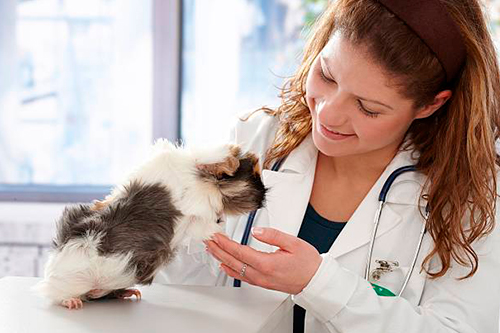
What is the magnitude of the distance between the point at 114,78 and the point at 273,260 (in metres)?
1.77

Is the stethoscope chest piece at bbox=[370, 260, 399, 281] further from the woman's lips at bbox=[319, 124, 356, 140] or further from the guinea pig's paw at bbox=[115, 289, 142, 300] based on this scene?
the guinea pig's paw at bbox=[115, 289, 142, 300]

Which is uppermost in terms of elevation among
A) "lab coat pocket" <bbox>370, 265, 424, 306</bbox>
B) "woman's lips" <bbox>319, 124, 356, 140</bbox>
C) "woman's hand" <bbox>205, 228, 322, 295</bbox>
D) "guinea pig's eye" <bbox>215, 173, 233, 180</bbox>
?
"woman's lips" <bbox>319, 124, 356, 140</bbox>

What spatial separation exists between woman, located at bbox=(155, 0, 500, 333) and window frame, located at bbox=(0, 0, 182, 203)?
3.94 feet

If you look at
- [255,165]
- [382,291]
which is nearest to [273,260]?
[255,165]

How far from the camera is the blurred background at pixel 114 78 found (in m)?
2.73

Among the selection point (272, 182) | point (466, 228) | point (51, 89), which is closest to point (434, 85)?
point (466, 228)

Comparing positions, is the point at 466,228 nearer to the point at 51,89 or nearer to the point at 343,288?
the point at 343,288

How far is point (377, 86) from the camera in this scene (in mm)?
1308

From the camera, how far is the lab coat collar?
4.81 ft

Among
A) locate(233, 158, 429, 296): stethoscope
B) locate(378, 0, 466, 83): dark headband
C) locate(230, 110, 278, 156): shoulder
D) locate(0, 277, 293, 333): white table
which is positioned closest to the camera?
locate(0, 277, 293, 333): white table

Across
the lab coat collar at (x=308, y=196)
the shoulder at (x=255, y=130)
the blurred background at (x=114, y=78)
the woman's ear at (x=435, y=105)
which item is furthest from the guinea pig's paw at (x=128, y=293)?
the blurred background at (x=114, y=78)

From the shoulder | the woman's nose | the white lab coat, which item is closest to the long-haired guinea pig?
the white lab coat

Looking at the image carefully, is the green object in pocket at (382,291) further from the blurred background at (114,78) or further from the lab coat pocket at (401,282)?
the blurred background at (114,78)

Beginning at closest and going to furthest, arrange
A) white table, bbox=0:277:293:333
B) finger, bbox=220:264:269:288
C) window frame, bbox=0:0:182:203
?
white table, bbox=0:277:293:333 < finger, bbox=220:264:269:288 < window frame, bbox=0:0:182:203
